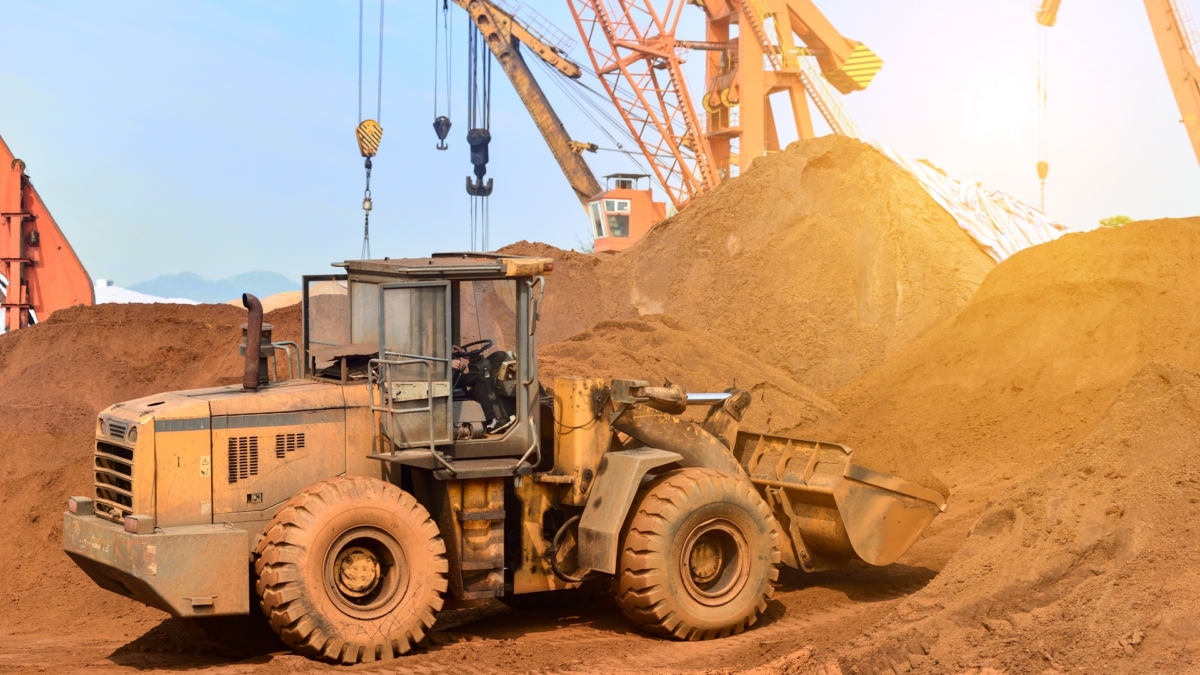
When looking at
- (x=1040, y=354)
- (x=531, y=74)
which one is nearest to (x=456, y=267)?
(x=1040, y=354)

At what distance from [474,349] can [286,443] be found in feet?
4.67

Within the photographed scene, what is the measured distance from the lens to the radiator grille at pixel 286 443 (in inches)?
287

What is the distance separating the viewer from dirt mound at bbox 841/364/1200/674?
6211 millimetres

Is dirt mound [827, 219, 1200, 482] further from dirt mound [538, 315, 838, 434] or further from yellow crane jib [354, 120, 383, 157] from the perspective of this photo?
yellow crane jib [354, 120, 383, 157]

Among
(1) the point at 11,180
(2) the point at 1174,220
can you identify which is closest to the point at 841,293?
(2) the point at 1174,220

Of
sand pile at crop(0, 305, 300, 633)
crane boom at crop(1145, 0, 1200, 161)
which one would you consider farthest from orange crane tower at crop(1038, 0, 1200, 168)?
sand pile at crop(0, 305, 300, 633)

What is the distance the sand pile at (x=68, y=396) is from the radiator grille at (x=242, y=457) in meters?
3.02

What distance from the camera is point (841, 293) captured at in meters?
22.0

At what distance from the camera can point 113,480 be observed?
722 cm

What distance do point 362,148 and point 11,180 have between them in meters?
5.94

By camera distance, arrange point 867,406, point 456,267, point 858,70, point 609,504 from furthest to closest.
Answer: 1. point 858,70
2. point 867,406
3. point 609,504
4. point 456,267

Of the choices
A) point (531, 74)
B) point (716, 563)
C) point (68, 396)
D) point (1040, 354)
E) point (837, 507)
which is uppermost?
point (531, 74)

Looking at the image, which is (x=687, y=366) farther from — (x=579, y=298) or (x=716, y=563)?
(x=716, y=563)

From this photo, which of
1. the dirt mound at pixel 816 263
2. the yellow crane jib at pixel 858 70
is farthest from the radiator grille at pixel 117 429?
the yellow crane jib at pixel 858 70
